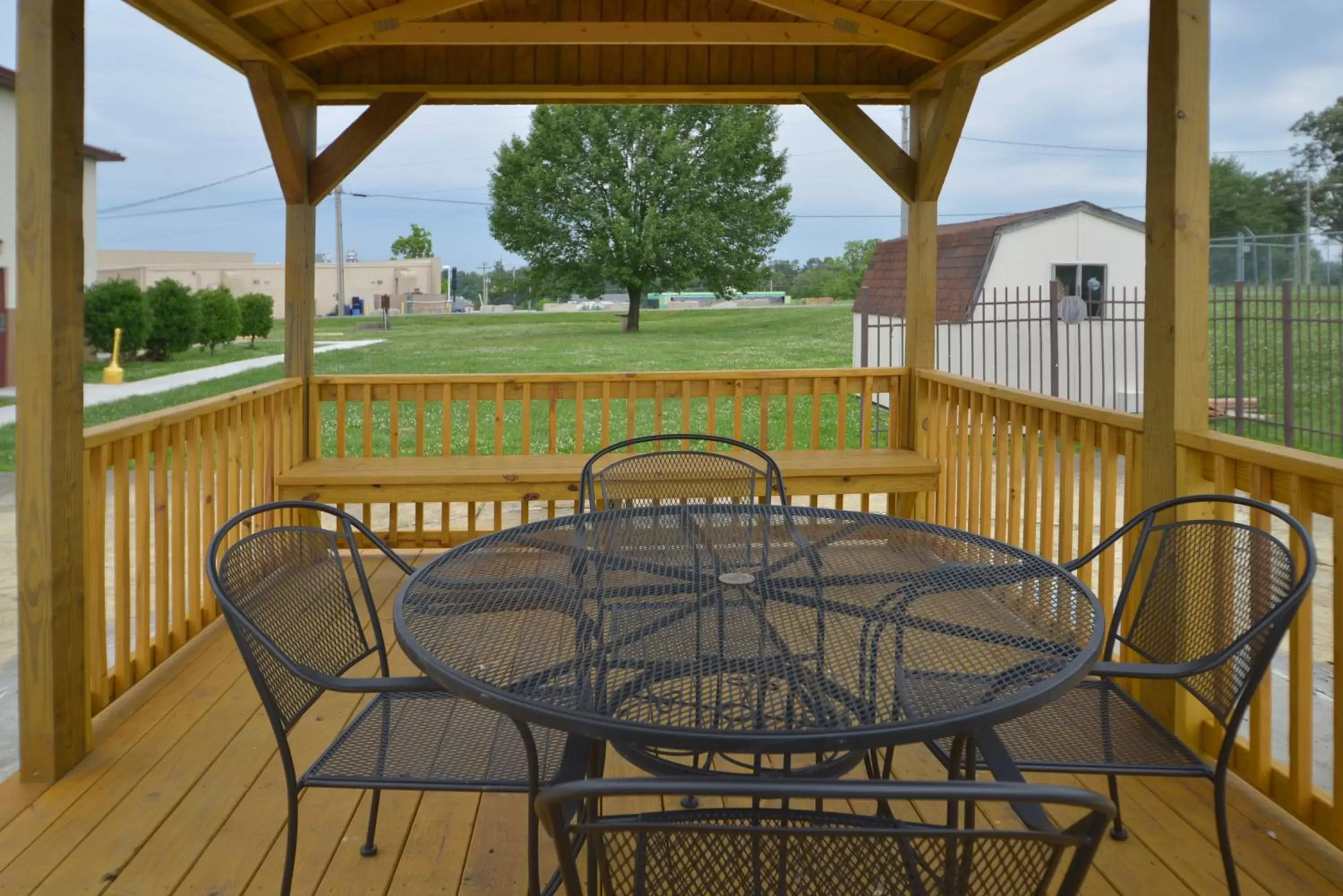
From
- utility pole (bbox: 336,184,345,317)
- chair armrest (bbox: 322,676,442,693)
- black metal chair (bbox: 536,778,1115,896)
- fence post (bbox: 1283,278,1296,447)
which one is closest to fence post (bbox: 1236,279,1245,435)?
fence post (bbox: 1283,278,1296,447)

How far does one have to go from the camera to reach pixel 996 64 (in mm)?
4500

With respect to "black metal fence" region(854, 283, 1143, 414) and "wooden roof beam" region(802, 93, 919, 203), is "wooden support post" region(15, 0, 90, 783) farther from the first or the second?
"black metal fence" region(854, 283, 1143, 414)

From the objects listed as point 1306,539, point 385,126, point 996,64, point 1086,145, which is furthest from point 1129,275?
point 1086,145

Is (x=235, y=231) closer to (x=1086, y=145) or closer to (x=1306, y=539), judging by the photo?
(x=1086, y=145)

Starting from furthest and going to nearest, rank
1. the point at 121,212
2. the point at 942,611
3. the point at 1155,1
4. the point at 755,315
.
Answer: the point at 121,212 < the point at 755,315 < the point at 1155,1 < the point at 942,611

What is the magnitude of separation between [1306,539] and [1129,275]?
1235cm

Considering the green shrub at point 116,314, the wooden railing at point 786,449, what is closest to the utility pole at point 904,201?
the wooden railing at point 786,449

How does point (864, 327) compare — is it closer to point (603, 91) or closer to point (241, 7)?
point (603, 91)

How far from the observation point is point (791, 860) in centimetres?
114

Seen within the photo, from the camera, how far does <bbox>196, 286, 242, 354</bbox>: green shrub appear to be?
18594 millimetres

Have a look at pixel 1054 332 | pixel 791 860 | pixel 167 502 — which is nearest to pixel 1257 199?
pixel 1054 332

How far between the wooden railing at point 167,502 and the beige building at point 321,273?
83.9 ft

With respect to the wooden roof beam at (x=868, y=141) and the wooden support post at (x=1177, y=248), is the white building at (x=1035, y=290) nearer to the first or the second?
the wooden roof beam at (x=868, y=141)

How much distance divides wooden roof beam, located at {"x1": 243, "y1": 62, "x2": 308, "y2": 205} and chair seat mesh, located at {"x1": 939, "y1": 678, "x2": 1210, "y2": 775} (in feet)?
13.0
